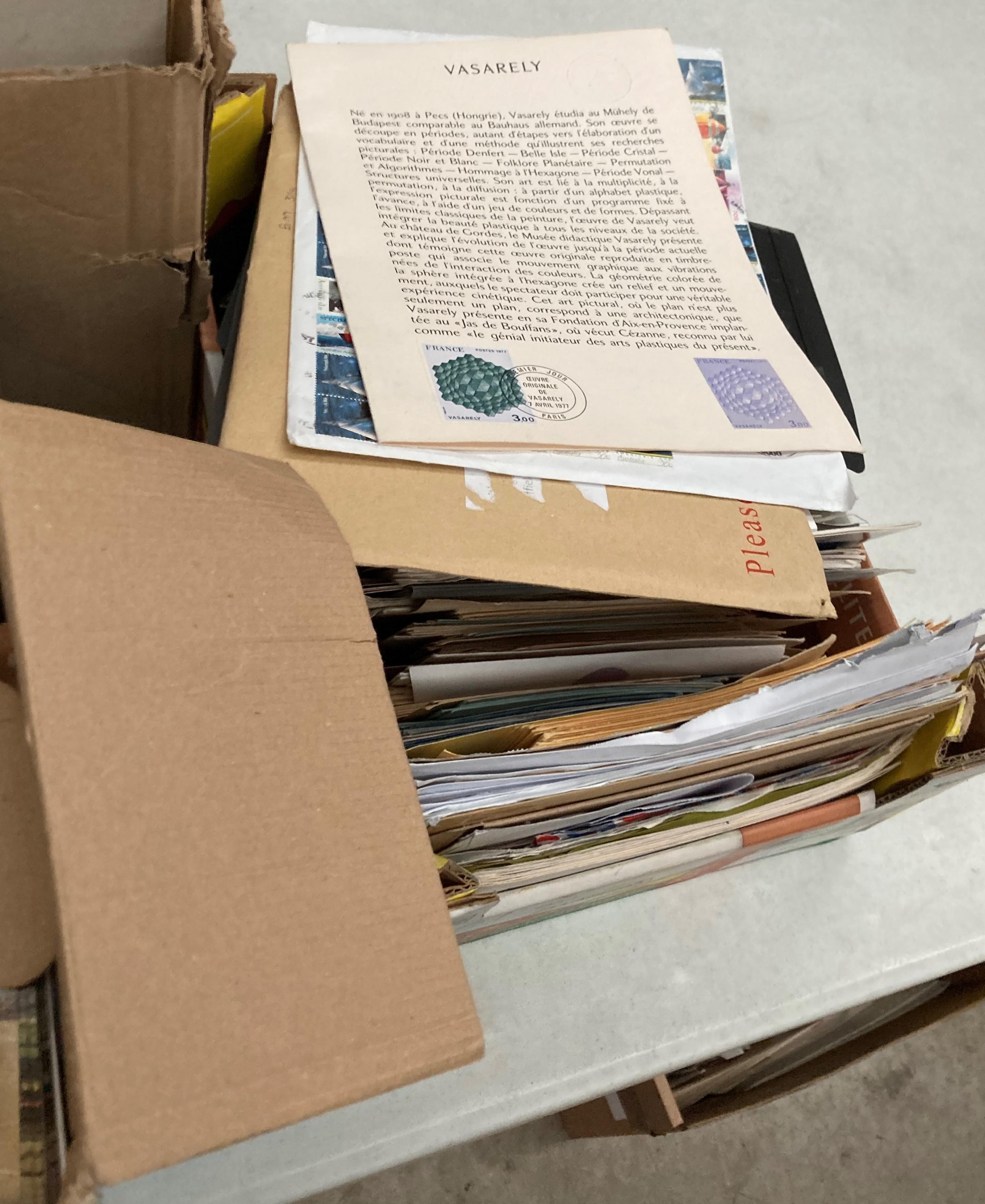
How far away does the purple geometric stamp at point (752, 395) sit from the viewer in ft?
1.85

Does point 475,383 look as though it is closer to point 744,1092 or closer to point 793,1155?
point 744,1092

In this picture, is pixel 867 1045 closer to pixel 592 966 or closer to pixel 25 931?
pixel 592 966

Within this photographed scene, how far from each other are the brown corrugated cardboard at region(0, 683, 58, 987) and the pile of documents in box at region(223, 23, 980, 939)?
0.57ft

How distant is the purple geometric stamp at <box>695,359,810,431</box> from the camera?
56cm

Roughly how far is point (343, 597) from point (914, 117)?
1.01 metres

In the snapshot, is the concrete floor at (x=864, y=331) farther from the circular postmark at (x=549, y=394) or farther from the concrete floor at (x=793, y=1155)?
the circular postmark at (x=549, y=394)

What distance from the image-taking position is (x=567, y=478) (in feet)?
1.68

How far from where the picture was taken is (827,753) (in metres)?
0.60

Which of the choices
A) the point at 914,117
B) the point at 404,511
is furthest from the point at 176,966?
the point at 914,117


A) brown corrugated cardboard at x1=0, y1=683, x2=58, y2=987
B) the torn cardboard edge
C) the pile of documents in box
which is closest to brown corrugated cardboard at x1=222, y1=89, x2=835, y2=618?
the pile of documents in box

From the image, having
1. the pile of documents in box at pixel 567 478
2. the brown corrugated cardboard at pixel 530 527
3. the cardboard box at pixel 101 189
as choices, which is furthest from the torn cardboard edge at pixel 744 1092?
the cardboard box at pixel 101 189

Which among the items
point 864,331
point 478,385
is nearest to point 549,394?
point 478,385

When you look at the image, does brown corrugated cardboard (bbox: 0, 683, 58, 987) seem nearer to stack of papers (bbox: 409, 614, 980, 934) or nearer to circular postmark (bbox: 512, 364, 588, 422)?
stack of papers (bbox: 409, 614, 980, 934)

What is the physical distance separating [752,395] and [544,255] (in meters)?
0.16
